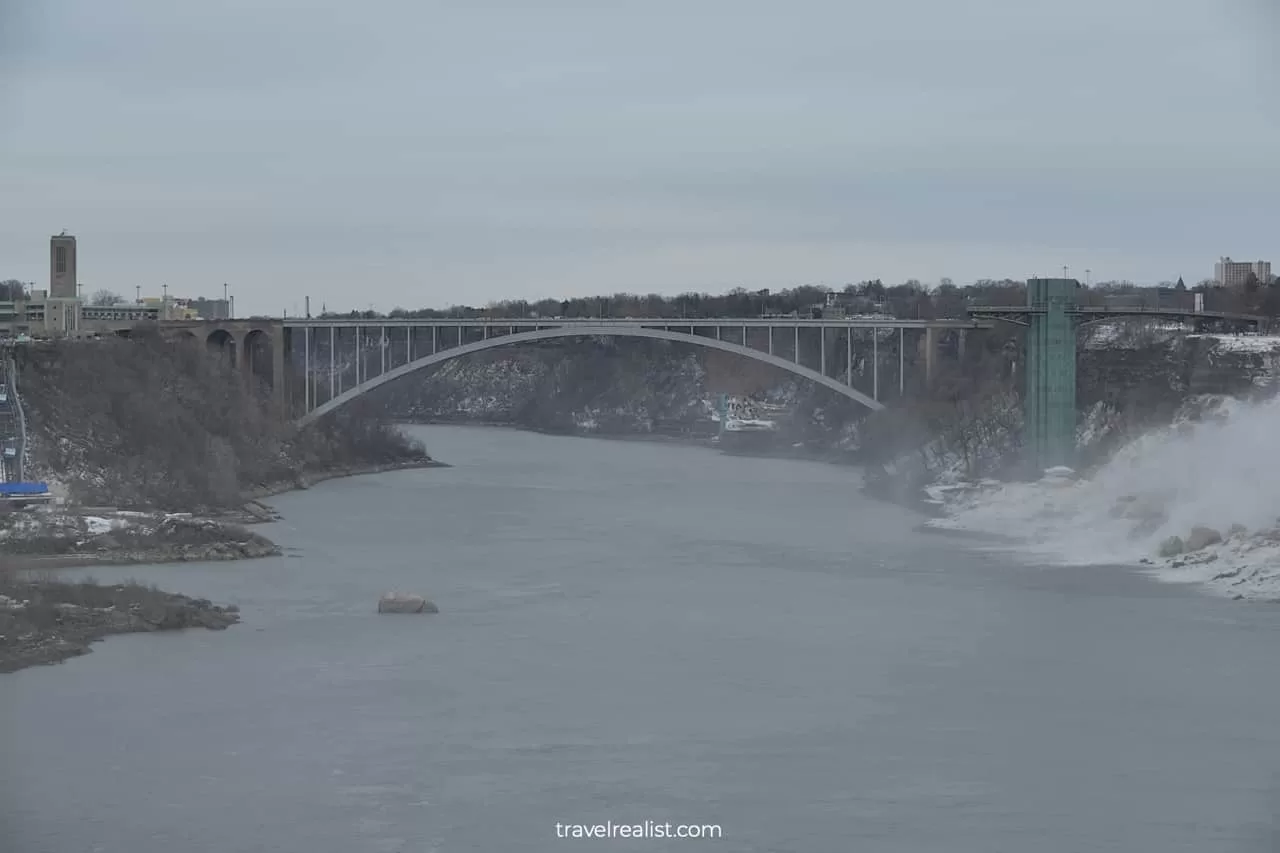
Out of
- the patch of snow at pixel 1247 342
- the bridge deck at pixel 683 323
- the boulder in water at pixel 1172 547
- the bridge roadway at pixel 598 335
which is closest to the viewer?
the boulder in water at pixel 1172 547

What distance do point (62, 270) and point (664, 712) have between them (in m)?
31.8

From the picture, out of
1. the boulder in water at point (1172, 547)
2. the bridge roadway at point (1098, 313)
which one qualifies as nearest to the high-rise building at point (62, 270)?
the bridge roadway at point (1098, 313)

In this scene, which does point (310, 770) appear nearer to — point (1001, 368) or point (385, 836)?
point (385, 836)

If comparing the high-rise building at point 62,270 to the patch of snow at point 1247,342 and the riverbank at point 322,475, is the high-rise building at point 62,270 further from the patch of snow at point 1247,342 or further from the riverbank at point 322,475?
the patch of snow at point 1247,342

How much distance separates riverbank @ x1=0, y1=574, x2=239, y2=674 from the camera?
52.8 feet

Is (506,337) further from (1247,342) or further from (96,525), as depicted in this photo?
(96,525)

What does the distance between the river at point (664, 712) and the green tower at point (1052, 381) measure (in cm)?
750

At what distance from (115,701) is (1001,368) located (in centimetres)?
2368

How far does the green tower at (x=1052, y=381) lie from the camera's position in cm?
2950

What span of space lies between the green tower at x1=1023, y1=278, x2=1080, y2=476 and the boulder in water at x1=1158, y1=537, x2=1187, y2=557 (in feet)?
25.5

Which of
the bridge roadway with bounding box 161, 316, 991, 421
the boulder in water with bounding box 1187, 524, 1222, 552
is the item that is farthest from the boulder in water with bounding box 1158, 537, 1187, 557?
the bridge roadway with bounding box 161, 316, 991, 421

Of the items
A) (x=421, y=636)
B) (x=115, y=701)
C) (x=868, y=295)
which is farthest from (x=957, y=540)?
(x=868, y=295)

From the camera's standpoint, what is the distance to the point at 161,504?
90.1 feet

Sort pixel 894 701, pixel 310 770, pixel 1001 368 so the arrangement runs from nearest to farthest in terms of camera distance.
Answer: pixel 310 770, pixel 894 701, pixel 1001 368
